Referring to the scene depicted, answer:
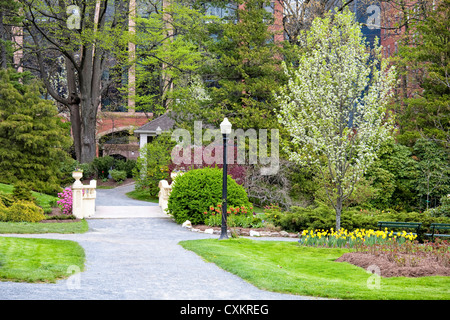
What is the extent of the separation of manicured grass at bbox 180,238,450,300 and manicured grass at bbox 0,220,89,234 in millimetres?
4125

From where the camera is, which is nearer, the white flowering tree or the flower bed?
the flower bed

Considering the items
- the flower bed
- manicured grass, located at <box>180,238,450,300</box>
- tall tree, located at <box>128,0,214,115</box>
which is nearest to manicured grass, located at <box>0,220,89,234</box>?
manicured grass, located at <box>180,238,450,300</box>

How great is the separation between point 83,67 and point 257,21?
40.3 ft

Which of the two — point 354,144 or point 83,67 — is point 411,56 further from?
point 83,67

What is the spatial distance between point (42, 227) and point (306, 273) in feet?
29.9

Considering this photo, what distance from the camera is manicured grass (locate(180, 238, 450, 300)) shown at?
7.93 meters

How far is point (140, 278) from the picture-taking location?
8.77 meters

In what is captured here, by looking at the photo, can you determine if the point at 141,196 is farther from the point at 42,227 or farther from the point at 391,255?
the point at 391,255

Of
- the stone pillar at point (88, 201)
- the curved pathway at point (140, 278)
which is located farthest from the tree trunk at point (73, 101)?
the curved pathway at point (140, 278)

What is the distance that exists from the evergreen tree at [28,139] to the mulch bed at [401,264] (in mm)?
16085

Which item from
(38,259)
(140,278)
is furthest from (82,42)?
(140,278)

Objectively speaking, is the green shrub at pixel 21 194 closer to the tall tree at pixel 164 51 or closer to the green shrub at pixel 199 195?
the green shrub at pixel 199 195

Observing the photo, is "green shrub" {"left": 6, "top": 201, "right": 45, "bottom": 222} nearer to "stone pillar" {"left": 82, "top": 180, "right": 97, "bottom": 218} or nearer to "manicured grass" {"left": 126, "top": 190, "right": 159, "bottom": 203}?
"stone pillar" {"left": 82, "top": 180, "right": 97, "bottom": 218}
